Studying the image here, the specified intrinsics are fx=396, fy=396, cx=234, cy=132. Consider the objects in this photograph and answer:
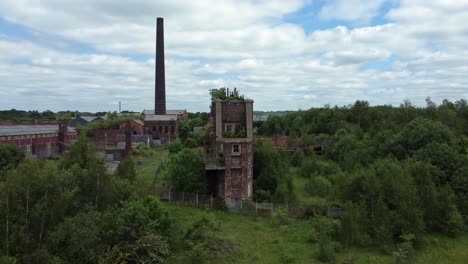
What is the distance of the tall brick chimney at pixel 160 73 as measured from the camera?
76125mm

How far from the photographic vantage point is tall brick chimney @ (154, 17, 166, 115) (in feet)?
250

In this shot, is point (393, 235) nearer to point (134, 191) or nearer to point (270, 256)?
point (270, 256)

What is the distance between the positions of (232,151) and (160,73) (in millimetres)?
51291

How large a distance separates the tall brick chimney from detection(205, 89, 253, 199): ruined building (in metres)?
45.3

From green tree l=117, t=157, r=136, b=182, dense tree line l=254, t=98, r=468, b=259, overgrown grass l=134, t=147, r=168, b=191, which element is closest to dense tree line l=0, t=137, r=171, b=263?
green tree l=117, t=157, r=136, b=182

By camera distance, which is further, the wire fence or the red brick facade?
the red brick facade

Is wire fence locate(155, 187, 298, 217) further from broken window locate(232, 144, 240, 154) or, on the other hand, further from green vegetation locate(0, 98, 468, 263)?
broken window locate(232, 144, 240, 154)

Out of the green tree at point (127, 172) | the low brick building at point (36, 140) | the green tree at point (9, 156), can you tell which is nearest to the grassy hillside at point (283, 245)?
the green tree at point (127, 172)

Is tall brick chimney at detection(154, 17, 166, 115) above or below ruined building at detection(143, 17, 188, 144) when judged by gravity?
above

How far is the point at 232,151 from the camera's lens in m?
30.8

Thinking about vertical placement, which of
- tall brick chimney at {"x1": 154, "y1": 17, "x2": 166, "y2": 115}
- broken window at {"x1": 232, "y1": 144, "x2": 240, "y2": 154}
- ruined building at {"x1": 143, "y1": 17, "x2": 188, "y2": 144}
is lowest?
broken window at {"x1": 232, "y1": 144, "x2": 240, "y2": 154}

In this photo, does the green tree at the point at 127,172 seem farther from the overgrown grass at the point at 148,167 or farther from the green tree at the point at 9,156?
the green tree at the point at 9,156

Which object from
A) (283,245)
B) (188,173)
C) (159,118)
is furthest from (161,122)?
(283,245)

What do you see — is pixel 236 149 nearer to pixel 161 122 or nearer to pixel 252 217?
pixel 252 217
